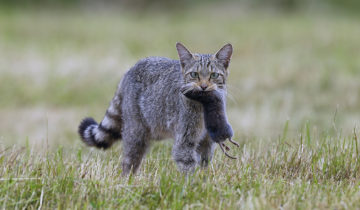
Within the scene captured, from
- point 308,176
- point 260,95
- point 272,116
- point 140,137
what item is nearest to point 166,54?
point 260,95

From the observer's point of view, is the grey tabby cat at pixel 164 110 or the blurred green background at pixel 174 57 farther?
the blurred green background at pixel 174 57

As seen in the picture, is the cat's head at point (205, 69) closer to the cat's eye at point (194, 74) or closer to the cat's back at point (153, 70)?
the cat's eye at point (194, 74)

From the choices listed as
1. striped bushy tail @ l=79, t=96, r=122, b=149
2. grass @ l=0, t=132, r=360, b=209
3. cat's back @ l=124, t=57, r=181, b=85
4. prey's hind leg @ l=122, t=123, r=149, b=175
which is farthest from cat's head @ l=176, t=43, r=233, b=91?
striped bushy tail @ l=79, t=96, r=122, b=149

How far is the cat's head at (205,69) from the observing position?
471cm

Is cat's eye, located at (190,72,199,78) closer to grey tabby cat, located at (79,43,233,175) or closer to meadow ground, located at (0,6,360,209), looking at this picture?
grey tabby cat, located at (79,43,233,175)

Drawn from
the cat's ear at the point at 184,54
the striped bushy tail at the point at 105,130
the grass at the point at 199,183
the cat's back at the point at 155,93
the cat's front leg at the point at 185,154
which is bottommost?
the grass at the point at 199,183

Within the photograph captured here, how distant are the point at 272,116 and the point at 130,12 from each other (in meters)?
13.4

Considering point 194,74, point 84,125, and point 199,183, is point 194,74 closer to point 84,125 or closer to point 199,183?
point 199,183

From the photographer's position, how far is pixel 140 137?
5328 millimetres

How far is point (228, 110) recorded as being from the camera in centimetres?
963

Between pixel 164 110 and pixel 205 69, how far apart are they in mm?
652

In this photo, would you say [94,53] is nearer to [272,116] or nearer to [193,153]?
[272,116]

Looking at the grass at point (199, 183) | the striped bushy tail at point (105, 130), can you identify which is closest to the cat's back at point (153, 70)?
the striped bushy tail at point (105, 130)

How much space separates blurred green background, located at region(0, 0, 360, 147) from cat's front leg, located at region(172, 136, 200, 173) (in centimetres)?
115
